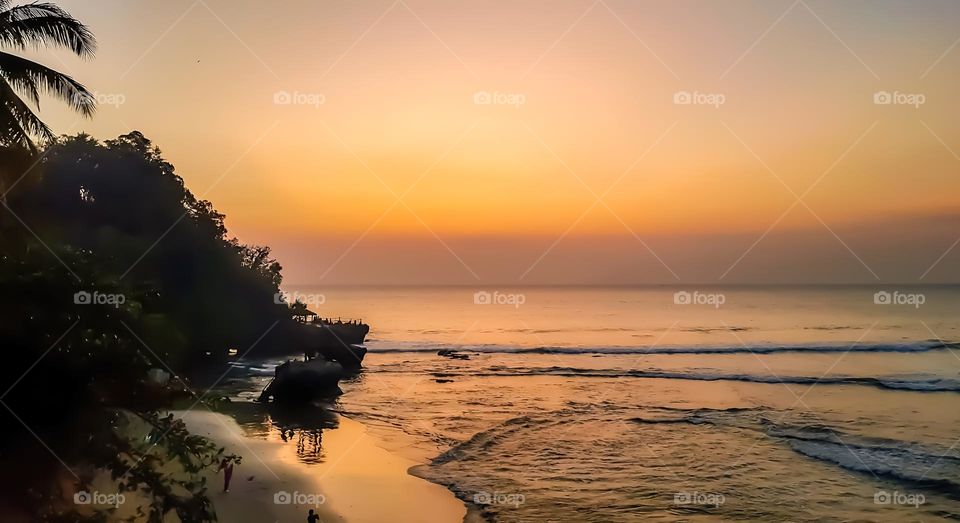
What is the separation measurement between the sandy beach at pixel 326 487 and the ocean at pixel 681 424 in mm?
1047

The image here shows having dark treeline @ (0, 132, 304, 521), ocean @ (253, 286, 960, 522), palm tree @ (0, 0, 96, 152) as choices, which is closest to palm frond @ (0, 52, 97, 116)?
palm tree @ (0, 0, 96, 152)

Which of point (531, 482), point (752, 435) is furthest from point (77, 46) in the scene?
point (752, 435)

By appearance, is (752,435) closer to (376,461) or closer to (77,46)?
(376,461)

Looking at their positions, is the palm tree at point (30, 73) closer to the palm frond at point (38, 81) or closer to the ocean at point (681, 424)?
the palm frond at point (38, 81)

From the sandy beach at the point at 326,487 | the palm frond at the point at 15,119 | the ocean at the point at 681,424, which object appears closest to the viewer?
the palm frond at the point at 15,119

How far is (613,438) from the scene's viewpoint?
26.4m

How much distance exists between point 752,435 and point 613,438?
18.8 ft

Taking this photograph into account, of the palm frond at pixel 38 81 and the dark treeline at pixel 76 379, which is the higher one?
the palm frond at pixel 38 81

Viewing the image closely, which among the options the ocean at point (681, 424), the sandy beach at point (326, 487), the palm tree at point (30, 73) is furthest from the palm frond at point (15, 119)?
the ocean at point (681, 424)

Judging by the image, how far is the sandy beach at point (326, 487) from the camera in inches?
632

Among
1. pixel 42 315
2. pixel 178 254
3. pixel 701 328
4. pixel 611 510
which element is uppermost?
pixel 701 328

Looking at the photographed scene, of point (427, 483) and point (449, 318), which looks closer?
point (427, 483)

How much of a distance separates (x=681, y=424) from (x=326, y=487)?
678 inches

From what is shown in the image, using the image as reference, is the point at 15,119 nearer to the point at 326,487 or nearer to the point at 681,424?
the point at 326,487
